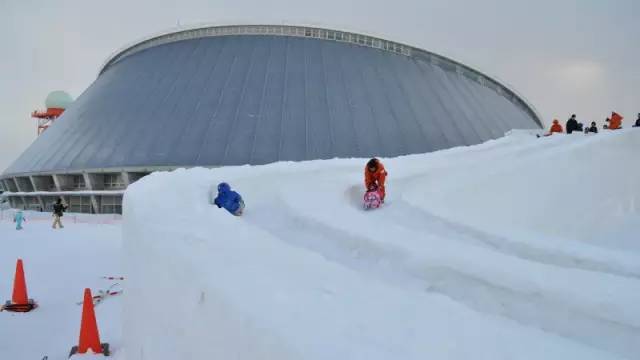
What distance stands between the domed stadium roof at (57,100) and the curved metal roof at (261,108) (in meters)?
20.8

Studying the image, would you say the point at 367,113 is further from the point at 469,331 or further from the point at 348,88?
the point at 469,331

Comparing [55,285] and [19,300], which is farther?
[55,285]

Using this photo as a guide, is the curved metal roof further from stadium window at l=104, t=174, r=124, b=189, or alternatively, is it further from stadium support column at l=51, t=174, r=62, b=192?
stadium window at l=104, t=174, r=124, b=189

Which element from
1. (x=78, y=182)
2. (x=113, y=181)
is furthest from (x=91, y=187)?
(x=78, y=182)

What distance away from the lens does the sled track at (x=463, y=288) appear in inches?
125

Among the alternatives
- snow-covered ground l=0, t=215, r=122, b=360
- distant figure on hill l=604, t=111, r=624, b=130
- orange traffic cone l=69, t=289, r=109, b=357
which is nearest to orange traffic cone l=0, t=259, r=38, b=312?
snow-covered ground l=0, t=215, r=122, b=360

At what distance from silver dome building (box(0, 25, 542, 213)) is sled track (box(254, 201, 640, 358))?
52.9 feet

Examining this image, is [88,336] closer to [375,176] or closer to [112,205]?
[375,176]

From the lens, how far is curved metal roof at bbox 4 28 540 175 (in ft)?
74.6

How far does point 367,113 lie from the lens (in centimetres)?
2489

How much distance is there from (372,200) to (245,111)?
1685cm

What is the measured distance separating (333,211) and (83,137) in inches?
907

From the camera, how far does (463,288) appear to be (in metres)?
4.00

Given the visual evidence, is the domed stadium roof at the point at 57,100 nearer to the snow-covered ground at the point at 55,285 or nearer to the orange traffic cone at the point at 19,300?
the snow-covered ground at the point at 55,285
